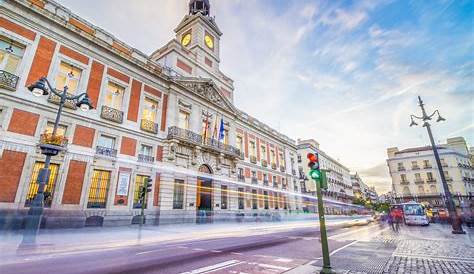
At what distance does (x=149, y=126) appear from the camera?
18.9 meters

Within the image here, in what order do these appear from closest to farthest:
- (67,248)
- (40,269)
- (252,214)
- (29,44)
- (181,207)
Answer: (40,269) < (67,248) < (29,44) < (181,207) < (252,214)

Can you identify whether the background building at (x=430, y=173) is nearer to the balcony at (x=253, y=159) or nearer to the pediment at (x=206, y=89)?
the balcony at (x=253, y=159)

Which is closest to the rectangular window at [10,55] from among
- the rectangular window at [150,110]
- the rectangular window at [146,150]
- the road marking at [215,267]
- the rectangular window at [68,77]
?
the rectangular window at [68,77]

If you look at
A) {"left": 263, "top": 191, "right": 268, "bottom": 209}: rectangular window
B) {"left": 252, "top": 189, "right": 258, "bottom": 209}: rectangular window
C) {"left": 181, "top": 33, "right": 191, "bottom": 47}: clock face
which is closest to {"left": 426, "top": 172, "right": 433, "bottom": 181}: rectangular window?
{"left": 263, "top": 191, "right": 268, "bottom": 209}: rectangular window

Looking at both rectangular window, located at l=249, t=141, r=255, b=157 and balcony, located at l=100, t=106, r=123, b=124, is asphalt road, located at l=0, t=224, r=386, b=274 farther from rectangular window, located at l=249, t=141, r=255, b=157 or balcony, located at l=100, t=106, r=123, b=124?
rectangular window, located at l=249, t=141, r=255, b=157

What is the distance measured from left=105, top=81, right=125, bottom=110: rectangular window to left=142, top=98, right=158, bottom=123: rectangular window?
2.00m

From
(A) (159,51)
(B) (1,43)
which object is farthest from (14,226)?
(A) (159,51)

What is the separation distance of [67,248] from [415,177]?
6533 cm

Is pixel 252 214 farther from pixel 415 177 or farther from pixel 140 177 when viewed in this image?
pixel 415 177

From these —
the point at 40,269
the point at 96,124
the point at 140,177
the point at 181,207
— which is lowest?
the point at 40,269

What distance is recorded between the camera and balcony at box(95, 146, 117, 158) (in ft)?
51.1

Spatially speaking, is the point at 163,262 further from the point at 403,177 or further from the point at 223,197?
the point at 403,177

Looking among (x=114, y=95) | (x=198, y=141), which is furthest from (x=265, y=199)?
(x=114, y=95)

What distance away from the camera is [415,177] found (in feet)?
170
